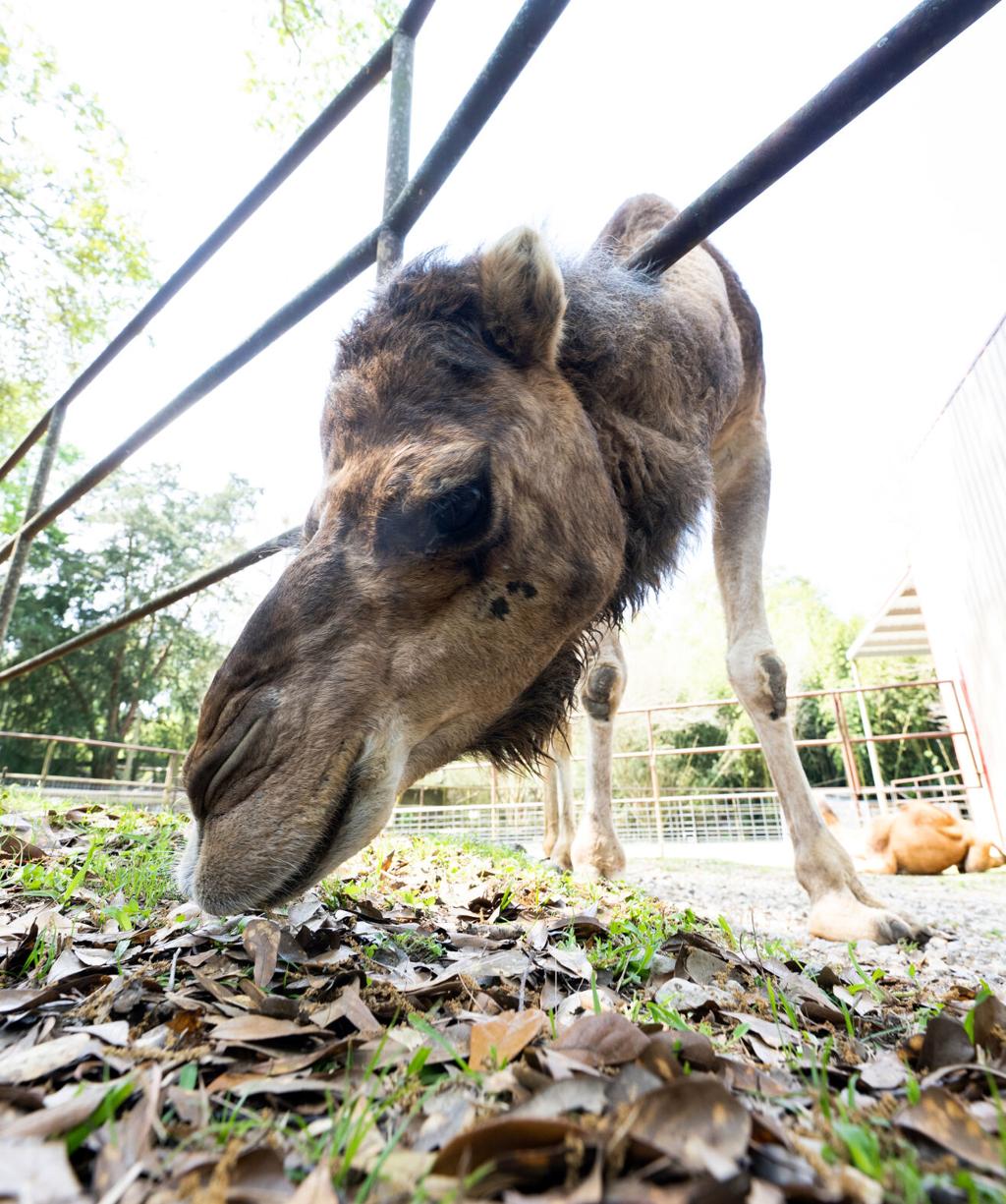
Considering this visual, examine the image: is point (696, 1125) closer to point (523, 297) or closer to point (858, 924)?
point (523, 297)

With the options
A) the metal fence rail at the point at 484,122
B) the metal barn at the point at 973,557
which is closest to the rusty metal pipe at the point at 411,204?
the metal fence rail at the point at 484,122

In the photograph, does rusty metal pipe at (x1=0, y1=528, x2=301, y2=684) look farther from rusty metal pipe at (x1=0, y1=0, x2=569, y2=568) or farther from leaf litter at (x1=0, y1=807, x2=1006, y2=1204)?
leaf litter at (x1=0, y1=807, x2=1006, y2=1204)

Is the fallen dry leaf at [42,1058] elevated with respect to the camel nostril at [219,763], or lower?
lower

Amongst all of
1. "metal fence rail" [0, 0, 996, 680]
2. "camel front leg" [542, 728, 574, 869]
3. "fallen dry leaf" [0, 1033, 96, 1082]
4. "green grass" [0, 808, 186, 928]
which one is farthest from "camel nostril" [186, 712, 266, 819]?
"camel front leg" [542, 728, 574, 869]

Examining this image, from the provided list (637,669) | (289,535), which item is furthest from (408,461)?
(637,669)

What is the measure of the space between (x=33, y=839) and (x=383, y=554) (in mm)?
2530

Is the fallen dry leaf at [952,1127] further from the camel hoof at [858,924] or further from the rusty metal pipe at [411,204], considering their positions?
the rusty metal pipe at [411,204]

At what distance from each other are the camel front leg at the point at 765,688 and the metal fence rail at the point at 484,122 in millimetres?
1964

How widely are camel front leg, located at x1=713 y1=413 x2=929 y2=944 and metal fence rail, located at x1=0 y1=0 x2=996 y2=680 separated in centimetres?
196

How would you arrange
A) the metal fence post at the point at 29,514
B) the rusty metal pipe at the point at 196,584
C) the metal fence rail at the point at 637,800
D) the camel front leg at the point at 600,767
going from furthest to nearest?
the metal fence rail at the point at 637,800 → the metal fence post at the point at 29,514 → the camel front leg at the point at 600,767 → the rusty metal pipe at the point at 196,584

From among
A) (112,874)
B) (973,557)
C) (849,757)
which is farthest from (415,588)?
(973,557)

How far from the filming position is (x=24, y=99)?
1138 centimetres

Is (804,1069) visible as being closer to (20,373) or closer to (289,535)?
(289,535)

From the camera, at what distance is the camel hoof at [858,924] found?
2916mm
